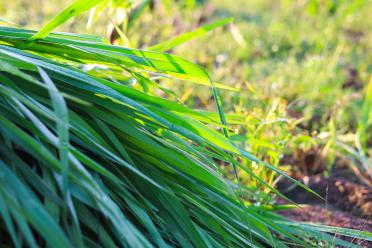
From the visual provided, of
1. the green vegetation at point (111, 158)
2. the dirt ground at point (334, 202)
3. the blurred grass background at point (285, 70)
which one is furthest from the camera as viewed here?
the blurred grass background at point (285, 70)

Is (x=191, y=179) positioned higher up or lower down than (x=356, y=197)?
higher up

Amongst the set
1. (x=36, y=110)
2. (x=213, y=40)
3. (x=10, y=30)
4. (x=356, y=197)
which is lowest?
(x=356, y=197)

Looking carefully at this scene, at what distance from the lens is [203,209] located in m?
1.53

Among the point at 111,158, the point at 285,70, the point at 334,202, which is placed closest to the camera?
the point at 111,158

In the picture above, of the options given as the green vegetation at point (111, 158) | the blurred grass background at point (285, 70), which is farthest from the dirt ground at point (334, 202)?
the green vegetation at point (111, 158)

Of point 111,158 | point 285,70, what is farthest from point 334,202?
point 285,70

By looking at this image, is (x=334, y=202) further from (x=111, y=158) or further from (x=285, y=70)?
(x=285, y=70)

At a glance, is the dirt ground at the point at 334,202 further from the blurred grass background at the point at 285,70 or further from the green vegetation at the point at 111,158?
the green vegetation at the point at 111,158

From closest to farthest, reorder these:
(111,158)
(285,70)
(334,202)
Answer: (111,158), (334,202), (285,70)

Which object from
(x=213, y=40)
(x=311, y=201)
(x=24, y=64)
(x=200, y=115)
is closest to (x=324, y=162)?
(x=311, y=201)

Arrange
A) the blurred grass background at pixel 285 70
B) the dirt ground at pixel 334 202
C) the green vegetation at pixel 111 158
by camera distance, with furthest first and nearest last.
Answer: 1. the blurred grass background at pixel 285 70
2. the dirt ground at pixel 334 202
3. the green vegetation at pixel 111 158

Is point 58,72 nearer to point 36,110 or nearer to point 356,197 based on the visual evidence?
point 36,110

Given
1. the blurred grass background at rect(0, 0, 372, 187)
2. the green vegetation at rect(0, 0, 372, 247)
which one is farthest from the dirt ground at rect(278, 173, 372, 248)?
the green vegetation at rect(0, 0, 372, 247)

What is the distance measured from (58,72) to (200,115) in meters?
0.43
